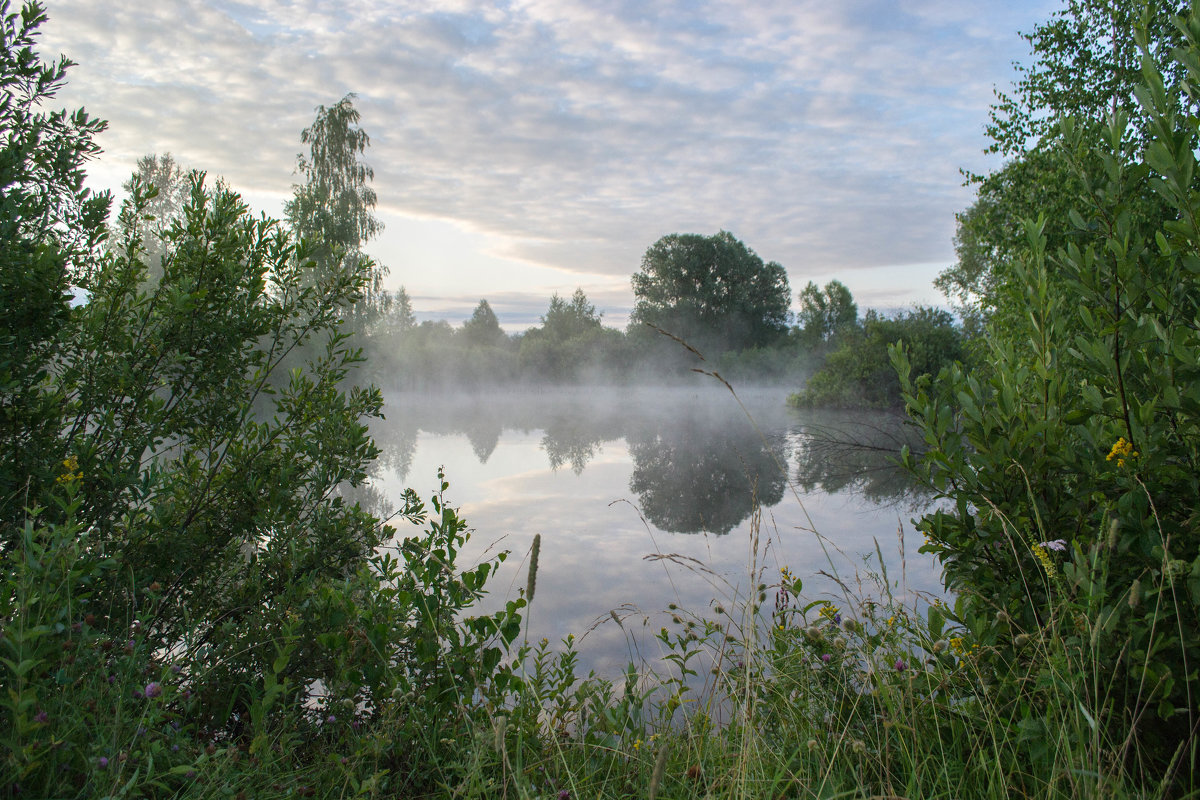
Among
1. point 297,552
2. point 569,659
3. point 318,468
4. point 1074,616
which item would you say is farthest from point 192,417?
point 1074,616

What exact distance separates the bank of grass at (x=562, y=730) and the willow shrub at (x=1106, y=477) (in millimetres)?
43

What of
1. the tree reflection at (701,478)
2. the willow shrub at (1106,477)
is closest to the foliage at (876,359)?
the tree reflection at (701,478)

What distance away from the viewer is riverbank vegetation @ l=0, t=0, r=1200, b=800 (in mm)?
1441

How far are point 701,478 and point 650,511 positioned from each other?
192cm

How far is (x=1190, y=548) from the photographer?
158cm

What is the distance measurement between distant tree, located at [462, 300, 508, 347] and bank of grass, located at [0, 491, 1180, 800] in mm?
49066

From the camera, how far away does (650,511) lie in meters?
6.53

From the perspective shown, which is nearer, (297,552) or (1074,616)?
(1074,616)

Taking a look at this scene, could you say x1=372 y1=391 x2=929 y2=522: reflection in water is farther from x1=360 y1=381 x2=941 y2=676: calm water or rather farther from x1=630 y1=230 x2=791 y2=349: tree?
x1=630 y1=230 x2=791 y2=349: tree

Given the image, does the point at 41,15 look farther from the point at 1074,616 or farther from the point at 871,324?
the point at 871,324

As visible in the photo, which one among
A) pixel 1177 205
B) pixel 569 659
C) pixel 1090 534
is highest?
pixel 1177 205

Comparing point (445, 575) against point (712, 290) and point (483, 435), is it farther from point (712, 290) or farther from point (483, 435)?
point (712, 290)

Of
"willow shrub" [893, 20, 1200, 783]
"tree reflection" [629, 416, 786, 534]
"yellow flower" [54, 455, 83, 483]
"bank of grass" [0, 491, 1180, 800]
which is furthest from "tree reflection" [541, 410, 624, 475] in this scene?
"willow shrub" [893, 20, 1200, 783]

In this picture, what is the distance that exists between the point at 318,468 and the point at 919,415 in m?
2.21
